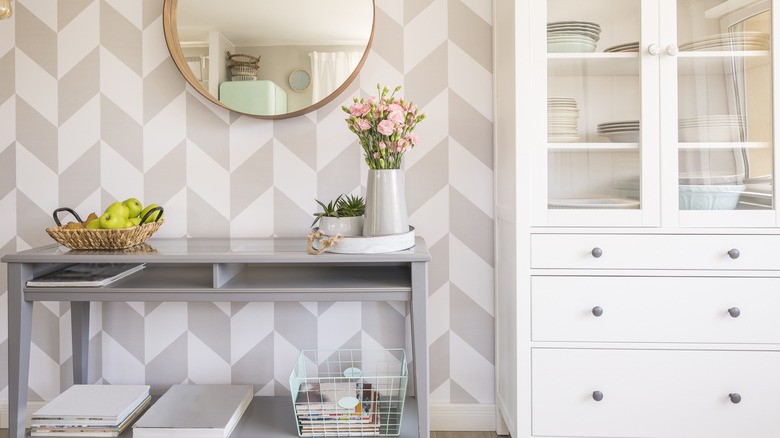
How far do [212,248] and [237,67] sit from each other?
0.72 m

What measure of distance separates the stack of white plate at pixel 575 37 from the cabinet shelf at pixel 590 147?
0.96 feet

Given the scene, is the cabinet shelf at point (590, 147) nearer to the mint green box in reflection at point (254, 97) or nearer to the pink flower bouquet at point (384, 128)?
the pink flower bouquet at point (384, 128)

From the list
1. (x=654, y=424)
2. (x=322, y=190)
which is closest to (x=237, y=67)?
(x=322, y=190)

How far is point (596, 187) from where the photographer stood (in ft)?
5.45

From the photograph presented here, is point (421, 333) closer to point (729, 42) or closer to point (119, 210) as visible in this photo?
point (119, 210)

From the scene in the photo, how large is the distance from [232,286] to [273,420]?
0.56m

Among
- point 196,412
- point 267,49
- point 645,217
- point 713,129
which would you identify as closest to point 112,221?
point 196,412

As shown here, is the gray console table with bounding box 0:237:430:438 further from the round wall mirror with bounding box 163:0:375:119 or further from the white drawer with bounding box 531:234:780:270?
the round wall mirror with bounding box 163:0:375:119

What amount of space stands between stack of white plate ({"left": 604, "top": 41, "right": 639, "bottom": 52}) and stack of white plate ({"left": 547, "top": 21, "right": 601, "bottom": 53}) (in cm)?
5

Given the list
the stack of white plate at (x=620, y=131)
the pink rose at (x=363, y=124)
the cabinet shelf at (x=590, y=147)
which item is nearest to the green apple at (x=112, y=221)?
the pink rose at (x=363, y=124)

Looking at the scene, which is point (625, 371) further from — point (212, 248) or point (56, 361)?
point (56, 361)

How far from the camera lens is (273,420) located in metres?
1.87

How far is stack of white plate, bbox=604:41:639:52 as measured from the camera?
163 centimetres

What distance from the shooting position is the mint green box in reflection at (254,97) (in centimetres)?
202
